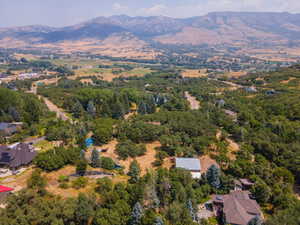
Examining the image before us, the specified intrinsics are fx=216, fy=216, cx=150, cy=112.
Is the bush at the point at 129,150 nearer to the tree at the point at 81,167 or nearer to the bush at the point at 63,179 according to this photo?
the tree at the point at 81,167

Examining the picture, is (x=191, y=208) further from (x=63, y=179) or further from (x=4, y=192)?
(x=4, y=192)

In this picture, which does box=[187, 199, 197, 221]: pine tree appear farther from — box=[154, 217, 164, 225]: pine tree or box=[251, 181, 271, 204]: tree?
box=[251, 181, 271, 204]: tree

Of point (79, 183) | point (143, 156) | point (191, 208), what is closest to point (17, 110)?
point (143, 156)

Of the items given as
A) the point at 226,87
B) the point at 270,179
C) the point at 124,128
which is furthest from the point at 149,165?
the point at 226,87

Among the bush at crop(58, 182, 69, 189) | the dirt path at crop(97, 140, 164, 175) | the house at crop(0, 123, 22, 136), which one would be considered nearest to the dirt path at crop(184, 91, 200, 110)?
the dirt path at crop(97, 140, 164, 175)

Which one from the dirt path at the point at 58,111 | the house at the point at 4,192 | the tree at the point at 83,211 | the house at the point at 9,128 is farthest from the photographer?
the dirt path at the point at 58,111

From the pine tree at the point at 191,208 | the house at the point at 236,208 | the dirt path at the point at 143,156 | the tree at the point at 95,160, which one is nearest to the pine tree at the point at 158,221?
the pine tree at the point at 191,208
